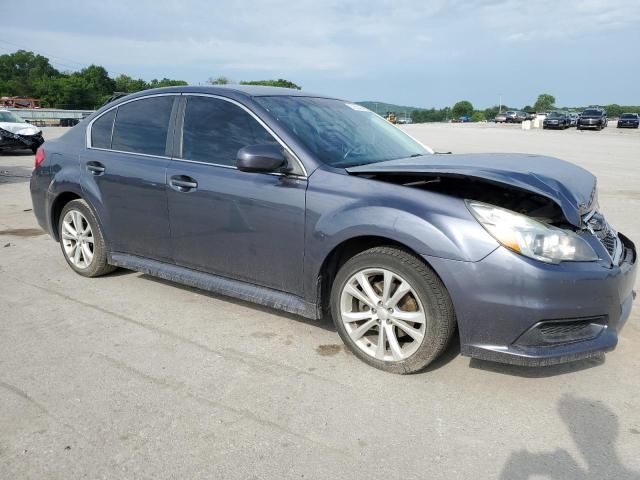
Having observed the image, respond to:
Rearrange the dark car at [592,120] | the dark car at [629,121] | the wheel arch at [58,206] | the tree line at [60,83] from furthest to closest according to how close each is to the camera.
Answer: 1. the tree line at [60,83]
2. the dark car at [629,121]
3. the dark car at [592,120]
4. the wheel arch at [58,206]

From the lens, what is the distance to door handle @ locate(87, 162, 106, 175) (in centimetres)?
438

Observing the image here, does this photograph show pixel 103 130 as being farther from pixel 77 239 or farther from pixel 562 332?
pixel 562 332

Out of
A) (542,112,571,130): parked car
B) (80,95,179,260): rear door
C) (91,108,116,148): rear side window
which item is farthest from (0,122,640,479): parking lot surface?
(542,112,571,130): parked car

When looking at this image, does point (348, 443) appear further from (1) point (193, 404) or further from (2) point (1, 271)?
(2) point (1, 271)

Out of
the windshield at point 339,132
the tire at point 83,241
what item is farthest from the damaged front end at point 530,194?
the tire at point 83,241

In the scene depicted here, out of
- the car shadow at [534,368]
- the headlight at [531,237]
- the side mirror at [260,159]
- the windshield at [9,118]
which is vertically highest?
the windshield at [9,118]

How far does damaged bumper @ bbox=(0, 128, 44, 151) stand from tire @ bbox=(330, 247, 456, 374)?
16952 mm

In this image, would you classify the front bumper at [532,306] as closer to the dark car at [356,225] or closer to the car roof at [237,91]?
the dark car at [356,225]

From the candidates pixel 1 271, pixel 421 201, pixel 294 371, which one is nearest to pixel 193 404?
pixel 294 371

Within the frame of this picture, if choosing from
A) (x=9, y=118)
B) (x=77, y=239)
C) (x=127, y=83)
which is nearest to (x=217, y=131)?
(x=77, y=239)

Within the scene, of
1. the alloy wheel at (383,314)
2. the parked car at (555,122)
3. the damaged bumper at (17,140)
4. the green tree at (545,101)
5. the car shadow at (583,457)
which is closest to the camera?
the car shadow at (583,457)

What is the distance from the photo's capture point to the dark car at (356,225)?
2734mm

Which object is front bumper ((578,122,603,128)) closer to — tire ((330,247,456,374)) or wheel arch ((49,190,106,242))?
wheel arch ((49,190,106,242))

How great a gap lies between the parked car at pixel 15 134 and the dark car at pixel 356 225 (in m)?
14.5
